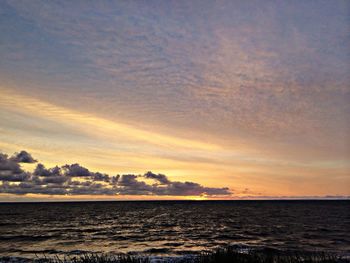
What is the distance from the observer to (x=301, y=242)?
157 feet

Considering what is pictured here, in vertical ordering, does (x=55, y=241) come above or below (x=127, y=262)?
below

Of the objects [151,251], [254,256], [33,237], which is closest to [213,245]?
[151,251]

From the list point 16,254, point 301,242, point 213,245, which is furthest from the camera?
point 301,242

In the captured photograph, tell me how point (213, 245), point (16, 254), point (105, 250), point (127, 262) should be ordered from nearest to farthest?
point (127, 262)
point (16, 254)
point (105, 250)
point (213, 245)

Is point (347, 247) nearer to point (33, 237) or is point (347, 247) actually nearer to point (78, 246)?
point (78, 246)

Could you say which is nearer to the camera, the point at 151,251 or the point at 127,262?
the point at 127,262

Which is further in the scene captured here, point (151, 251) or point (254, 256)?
point (151, 251)

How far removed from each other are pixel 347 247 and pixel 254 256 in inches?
1169

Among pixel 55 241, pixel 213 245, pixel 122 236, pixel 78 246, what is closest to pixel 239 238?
pixel 213 245

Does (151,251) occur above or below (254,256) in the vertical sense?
below

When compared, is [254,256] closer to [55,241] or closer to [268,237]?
[268,237]

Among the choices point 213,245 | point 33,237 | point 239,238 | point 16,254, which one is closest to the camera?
point 16,254

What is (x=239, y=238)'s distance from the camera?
51562mm

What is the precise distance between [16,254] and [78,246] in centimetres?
813
